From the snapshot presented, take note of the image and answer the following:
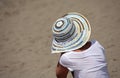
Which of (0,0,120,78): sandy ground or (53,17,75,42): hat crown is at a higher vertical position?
(53,17,75,42): hat crown

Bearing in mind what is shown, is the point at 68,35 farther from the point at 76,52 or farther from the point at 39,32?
the point at 39,32

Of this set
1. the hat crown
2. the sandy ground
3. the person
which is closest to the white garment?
the person

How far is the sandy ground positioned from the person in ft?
6.86

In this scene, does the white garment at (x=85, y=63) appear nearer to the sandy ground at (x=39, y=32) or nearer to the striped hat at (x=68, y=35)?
the striped hat at (x=68, y=35)

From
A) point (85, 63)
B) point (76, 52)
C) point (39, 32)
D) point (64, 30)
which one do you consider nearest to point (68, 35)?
point (64, 30)

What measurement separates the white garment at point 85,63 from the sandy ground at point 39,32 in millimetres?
2088

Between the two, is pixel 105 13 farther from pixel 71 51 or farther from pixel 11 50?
pixel 71 51

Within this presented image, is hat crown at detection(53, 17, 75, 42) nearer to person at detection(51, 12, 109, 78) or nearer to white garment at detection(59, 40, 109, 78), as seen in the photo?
person at detection(51, 12, 109, 78)

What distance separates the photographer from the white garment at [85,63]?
238 centimetres

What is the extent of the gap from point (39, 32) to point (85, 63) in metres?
3.56

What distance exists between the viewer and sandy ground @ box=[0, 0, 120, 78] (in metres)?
4.95

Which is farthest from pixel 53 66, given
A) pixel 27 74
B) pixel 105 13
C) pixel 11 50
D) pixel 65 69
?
pixel 65 69

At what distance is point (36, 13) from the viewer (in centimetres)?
648

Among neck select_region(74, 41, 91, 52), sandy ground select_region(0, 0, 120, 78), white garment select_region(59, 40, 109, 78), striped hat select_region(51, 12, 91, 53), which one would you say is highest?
striped hat select_region(51, 12, 91, 53)
